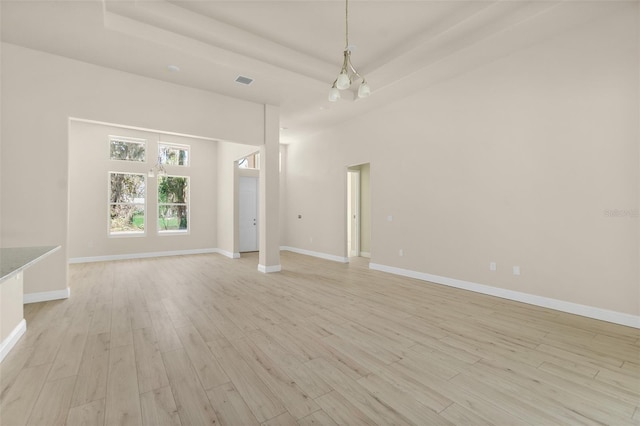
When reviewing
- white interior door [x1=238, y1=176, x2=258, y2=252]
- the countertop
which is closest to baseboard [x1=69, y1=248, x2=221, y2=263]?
white interior door [x1=238, y1=176, x2=258, y2=252]

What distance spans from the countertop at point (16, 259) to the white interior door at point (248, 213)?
19.5 feet

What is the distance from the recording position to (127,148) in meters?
7.37

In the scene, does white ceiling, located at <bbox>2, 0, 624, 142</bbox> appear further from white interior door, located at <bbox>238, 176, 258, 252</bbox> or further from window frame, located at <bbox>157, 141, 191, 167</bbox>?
white interior door, located at <bbox>238, 176, 258, 252</bbox>

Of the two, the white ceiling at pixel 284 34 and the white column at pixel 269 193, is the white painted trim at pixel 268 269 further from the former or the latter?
the white ceiling at pixel 284 34

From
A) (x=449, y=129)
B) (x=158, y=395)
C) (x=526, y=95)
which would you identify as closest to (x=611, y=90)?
(x=526, y=95)

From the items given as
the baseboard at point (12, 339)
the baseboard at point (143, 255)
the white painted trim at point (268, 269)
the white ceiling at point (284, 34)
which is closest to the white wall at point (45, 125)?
the white ceiling at point (284, 34)

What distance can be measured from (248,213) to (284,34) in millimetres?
5640

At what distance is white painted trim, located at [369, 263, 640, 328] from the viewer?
3050 mm

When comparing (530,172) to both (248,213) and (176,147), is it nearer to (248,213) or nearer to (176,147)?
(248,213)

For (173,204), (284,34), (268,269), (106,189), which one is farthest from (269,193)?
(106,189)

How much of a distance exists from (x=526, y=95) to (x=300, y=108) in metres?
3.85

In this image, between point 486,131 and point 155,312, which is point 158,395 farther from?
point 486,131

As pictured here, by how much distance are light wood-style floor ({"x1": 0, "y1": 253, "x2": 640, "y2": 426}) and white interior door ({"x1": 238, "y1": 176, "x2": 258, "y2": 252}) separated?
4493 millimetres

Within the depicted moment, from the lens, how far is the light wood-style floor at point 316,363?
1.69 meters
